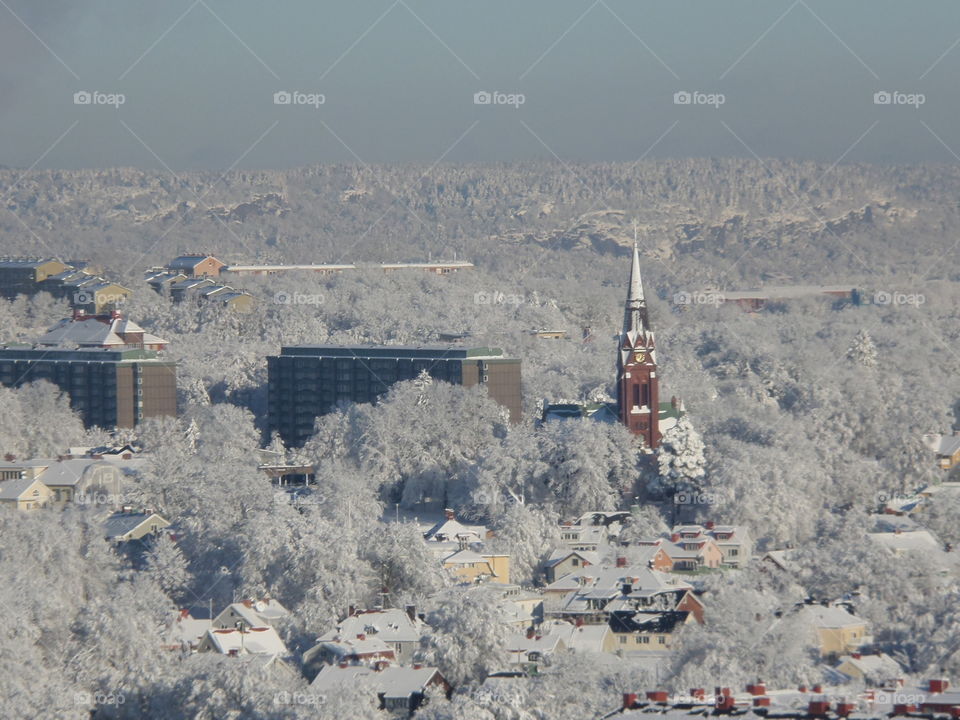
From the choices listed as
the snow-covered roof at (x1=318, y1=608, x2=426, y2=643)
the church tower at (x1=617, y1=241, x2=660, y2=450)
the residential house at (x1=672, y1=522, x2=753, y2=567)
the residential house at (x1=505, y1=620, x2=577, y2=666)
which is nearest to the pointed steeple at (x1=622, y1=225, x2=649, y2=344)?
the church tower at (x1=617, y1=241, x2=660, y2=450)

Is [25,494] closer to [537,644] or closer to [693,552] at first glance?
[693,552]

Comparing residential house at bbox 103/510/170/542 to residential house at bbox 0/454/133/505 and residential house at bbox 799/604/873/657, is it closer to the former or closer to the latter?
residential house at bbox 0/454/133/505

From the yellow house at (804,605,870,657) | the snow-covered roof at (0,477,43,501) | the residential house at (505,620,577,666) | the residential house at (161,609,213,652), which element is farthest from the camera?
the snow-covered roof at (0,477,43,501)

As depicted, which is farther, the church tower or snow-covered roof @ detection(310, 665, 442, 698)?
the church tower

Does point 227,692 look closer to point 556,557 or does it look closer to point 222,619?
point 222,619

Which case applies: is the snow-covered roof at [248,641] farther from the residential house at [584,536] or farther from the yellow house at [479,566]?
the residential house at [584,536]

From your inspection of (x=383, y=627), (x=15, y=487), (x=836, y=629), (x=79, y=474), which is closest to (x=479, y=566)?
(x=383, y=627)

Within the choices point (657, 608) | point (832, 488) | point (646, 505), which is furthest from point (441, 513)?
point (657, 608)
